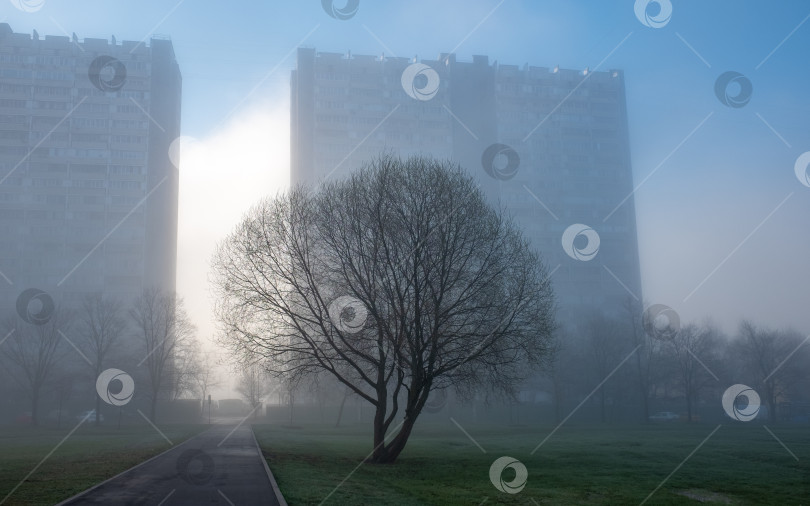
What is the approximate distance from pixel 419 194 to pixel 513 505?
16589mm

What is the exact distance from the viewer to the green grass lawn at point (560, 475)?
769 inches

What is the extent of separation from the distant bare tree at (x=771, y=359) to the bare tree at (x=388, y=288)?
6634 cm

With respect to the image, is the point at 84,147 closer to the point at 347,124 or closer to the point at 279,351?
the point at 347,124

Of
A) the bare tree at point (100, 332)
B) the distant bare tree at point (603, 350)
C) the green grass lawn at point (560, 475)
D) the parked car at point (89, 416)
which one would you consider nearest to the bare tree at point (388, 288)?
the green grass lawn at point (560, 475)

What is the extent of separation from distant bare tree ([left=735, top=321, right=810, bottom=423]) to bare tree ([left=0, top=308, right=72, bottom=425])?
8677cm

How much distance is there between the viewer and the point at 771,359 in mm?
92250

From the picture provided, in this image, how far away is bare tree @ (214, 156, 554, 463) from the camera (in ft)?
100

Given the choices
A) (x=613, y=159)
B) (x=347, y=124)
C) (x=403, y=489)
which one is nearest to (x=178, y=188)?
(x=347, y=124)

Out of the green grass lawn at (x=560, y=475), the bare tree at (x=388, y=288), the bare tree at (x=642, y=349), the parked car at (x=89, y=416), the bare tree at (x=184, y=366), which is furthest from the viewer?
the bare tree at (x=642, y=349)

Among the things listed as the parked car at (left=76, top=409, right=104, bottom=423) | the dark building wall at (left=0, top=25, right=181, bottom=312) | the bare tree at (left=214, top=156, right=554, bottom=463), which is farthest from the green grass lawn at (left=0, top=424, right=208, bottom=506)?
the dark building wall at (left=0, top=25, right=181, bottom=312)

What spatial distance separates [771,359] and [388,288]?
80985 millimetres

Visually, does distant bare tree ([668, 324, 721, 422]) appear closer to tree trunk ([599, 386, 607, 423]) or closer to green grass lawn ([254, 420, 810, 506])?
tree trunk ([599, 386, 607, 423])

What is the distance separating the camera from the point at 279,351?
3125cm

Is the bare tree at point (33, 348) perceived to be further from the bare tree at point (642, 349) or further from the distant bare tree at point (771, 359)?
the distant bare tree at point (771, 359)
